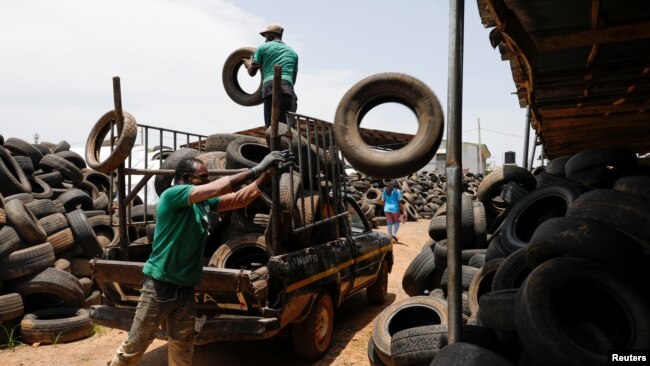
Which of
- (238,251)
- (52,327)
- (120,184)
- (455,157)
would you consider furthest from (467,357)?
(52,327)

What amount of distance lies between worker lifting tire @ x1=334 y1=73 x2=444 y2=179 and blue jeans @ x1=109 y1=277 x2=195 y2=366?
181 cm

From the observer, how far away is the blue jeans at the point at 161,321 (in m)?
3.78

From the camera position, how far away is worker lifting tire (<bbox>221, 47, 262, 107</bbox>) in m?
7.83

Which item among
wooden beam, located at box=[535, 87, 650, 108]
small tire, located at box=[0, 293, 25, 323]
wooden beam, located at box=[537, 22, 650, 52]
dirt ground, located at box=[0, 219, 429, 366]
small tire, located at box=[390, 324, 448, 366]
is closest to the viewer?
small tire, located at box=[390, 324, 448, 366]

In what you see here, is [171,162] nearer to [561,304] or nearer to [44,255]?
[44,255]

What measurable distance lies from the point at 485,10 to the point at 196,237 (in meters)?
3.58

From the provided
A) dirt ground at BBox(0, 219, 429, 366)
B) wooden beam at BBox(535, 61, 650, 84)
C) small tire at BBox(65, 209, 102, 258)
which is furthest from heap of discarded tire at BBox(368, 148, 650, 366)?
small tire at BBox(65, 209, 102, 258)

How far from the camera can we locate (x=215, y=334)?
13.9 ft

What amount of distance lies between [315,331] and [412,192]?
734 inches

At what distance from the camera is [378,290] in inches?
297

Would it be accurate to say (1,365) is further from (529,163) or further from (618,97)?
(529,163)

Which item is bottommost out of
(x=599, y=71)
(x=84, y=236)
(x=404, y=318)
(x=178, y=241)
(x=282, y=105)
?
(x=404, y=318)

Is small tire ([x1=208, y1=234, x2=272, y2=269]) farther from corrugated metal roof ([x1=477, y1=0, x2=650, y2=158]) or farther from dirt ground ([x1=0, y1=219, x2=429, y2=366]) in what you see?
corrugated metal roof ([x1=477, y1=0, x2=650, y2=158])

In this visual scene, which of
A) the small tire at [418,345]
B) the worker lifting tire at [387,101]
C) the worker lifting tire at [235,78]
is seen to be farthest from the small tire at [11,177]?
the small tire at [418,345]
